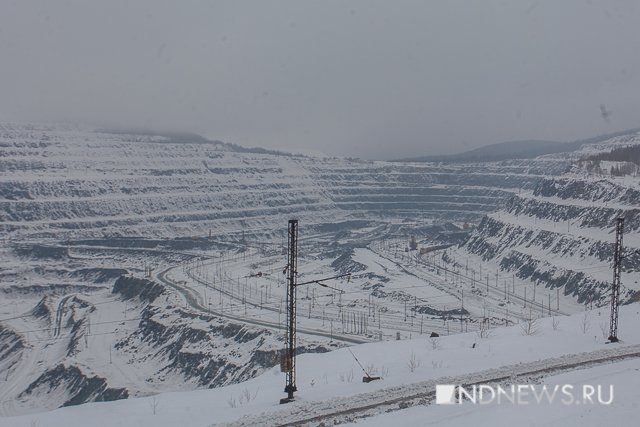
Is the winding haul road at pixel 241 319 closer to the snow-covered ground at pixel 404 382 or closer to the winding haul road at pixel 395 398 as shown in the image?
the snow-covered ground at pixel 404 382

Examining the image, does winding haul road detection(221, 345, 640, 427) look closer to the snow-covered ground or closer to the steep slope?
the snow-covered ground

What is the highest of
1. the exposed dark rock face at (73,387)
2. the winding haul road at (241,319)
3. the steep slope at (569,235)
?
the steep slope at (569,235)

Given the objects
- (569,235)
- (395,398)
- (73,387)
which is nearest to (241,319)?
(73,387)

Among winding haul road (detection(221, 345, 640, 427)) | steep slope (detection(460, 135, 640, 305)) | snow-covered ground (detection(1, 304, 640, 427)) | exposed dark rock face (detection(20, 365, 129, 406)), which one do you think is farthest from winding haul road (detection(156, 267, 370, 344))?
winding haul road (detection(221, 345, 640, 427))

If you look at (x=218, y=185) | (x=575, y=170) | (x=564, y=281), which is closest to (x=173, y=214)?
(x=218, y=185)

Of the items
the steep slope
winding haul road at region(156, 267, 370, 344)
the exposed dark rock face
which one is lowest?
the exposed dark rock face

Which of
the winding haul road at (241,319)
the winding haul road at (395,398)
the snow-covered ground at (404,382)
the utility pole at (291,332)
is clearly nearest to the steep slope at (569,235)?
the winding haul road at (241,319)

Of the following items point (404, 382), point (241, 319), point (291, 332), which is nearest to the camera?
point (291, 332)

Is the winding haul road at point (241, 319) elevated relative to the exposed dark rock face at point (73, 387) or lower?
elevated

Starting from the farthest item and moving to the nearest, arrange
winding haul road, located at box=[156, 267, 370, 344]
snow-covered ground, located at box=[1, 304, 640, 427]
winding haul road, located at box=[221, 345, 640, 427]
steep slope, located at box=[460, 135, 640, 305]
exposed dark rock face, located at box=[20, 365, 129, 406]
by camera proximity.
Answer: steep slope, located at box=[460, 135, 640, 305] → winding haul road, located at box=[156, 267, 370, 344] → exposed dark rock face, located at box=[20, 365, 129, 406] → winding haul road, located at box=[221, 345, 640, 427] → snow-covered ground, located at box=[1, 304, 640, 427]

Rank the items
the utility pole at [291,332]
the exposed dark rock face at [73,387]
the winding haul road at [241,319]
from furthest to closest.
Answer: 1. the winding haul road at [241,319]
2. the exposed dark rock face at [73,387]
3. the utility pole at [291,332]

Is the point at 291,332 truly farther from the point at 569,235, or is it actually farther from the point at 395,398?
the point at 569,235
